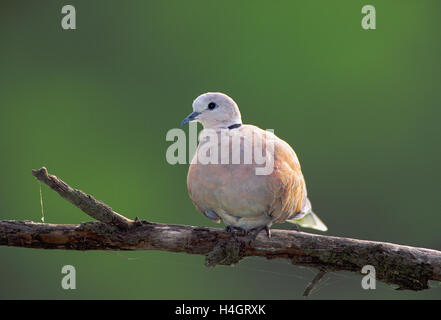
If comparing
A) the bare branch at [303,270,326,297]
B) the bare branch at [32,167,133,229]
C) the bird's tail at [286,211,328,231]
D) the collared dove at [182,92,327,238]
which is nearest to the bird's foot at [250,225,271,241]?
the collared dove at [182,92,327,238]

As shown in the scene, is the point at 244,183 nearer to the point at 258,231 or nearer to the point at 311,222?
the point at 258,231

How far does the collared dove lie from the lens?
241cm

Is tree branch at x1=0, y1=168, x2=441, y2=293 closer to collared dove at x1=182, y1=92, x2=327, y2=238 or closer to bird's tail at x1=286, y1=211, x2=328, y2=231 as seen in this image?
collared dove at x1=182, y1=92, x2=327, y2=238

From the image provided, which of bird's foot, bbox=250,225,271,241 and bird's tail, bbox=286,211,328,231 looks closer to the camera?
bird's foot, bbox=250,225,271,241

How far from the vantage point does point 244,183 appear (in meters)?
2.40

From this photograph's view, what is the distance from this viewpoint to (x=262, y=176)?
240cm

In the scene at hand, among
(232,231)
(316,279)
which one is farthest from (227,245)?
(316,279)

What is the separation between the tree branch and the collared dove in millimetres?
97

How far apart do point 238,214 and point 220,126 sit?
49cm

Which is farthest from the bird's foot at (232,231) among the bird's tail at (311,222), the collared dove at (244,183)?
the bird's tail at (311,222)

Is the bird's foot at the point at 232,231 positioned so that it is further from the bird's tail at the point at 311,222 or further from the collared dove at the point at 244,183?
the bird's tail at the point at 311,222

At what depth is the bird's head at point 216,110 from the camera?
2732mm

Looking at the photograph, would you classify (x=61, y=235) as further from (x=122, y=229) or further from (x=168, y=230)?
(x=168, y=230)

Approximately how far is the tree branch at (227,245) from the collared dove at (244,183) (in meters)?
0.10
